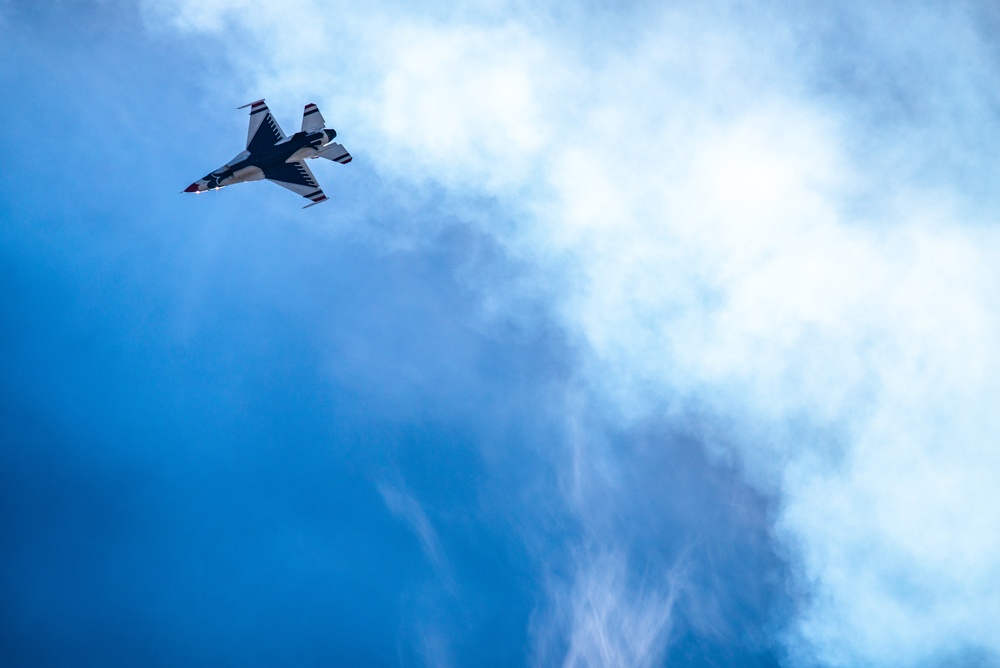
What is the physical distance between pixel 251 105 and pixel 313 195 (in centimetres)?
1241

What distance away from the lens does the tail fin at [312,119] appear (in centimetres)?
8181

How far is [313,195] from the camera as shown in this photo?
85.6 meters

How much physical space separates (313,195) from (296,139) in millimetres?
7378

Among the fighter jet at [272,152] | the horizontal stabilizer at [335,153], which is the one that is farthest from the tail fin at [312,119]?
the horizontal stabilizer at [335,153]

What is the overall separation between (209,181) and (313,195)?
12.0 m

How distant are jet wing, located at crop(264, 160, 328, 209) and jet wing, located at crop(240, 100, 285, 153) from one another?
2.83m

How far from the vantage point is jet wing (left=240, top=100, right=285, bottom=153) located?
8238 cm

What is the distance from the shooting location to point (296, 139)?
8069 cm

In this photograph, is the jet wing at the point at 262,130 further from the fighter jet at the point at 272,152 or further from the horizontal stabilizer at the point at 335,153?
the horizontal stabilizer at the point at 335,153

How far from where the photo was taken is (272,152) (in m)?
81.7

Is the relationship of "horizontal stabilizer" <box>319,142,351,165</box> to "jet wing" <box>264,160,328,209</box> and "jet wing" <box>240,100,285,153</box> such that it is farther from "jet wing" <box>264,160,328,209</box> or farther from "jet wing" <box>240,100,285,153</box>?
Result: "jet wing" <box>240,100,285,153</box>

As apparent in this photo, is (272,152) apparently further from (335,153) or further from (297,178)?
(335,153)

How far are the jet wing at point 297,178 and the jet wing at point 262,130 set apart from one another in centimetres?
283

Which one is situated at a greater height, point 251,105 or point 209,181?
point 251,105
